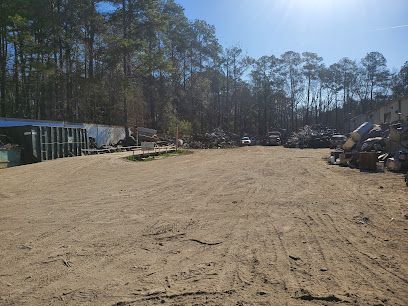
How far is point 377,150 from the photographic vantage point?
20.5 m

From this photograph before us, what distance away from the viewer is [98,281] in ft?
15.6

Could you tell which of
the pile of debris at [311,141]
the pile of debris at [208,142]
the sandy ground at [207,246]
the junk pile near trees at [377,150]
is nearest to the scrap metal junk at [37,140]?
the sandy ground at [207,246]

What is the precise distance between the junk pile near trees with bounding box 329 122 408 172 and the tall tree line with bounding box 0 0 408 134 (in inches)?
894

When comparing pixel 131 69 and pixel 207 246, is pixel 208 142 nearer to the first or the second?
pixel 131 69

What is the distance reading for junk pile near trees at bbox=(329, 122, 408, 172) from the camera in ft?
55.0

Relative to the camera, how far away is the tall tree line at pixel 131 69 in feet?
126

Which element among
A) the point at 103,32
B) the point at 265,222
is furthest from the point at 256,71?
the point at 265,222

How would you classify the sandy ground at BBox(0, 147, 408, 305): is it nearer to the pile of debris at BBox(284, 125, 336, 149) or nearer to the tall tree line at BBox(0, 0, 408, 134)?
the tall tree line at BBox(0, 0, 408, 134)

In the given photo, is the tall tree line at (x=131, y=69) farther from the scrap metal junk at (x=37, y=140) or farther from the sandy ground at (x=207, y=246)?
the sandy ground at (x=207, y=246)

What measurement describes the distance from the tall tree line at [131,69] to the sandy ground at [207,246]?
29376 mm

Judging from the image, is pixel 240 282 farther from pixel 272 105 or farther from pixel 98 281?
pixel 272 105

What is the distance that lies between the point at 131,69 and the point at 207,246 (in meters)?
38.4

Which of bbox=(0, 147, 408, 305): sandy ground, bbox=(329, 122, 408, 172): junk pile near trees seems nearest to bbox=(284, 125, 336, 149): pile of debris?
bbox=(329, 122, 408, 172): junk pile near trees

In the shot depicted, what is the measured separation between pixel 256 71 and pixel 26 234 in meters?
79.4
